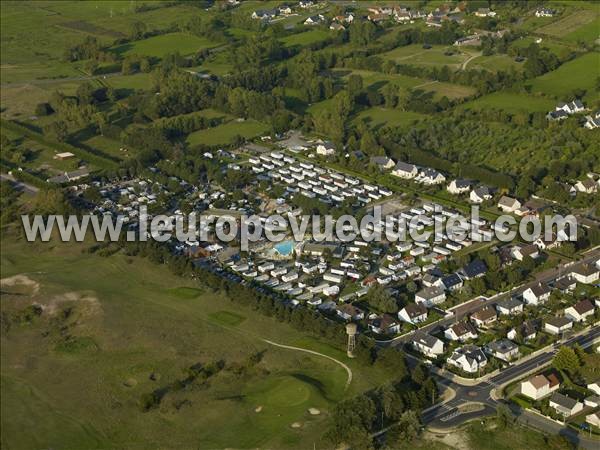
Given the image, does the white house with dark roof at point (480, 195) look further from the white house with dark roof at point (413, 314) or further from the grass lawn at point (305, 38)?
the grass lawn at point (305, 38)

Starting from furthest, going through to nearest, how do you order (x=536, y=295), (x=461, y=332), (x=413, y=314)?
1. (x=536, y=295)
2. (x=413, y=314)
3. (x=461, y=332)

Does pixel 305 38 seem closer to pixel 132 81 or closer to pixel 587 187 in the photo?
pixel 132 81

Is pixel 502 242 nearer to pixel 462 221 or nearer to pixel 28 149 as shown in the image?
pixel 462 221

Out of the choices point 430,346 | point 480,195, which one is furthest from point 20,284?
point 480,195

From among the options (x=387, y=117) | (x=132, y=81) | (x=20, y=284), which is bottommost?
(x=387, y=117)

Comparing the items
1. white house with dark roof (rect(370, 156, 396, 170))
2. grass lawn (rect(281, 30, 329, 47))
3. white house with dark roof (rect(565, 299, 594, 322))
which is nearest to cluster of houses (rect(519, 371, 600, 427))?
white house with dark roof (rect(565, 299, 594, 322))

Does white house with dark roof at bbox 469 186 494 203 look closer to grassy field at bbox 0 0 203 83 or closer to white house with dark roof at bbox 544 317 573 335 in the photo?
white house with dark roof at bbox 544 317 573 335
